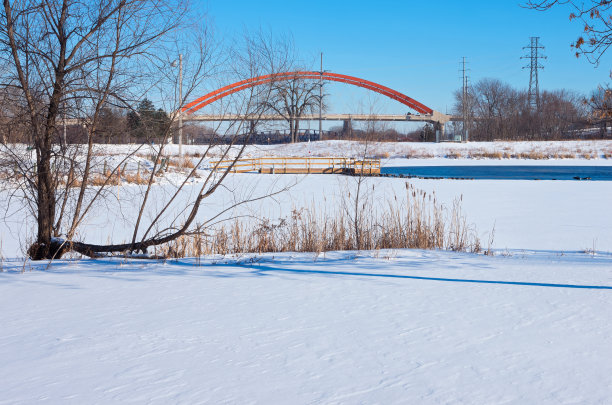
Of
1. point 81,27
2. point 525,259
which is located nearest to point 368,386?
point 525,259

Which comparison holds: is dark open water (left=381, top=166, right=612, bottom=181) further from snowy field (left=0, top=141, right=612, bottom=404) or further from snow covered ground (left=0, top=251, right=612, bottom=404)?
snow covered ground (left=0, top=251, right=612, bottom=404)

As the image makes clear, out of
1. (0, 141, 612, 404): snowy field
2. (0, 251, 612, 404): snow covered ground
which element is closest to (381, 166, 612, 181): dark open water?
(0, 141, 612, 404): snowy field

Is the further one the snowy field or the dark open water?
the dark open water

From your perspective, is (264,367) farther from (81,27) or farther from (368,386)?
(81,27)

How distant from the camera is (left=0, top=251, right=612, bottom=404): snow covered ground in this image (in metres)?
2.76

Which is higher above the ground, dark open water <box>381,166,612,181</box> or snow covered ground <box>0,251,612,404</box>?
dark open water <box>381,166,612,181</box>

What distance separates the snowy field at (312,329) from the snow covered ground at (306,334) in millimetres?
13

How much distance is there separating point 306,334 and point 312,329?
0.40 ft

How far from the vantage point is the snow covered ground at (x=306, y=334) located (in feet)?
9.06

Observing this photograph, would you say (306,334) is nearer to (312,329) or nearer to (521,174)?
(312,329)

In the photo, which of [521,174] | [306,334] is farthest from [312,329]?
[521,174]

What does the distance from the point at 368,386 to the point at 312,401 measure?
1.08 ft

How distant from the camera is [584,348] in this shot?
11.0ft

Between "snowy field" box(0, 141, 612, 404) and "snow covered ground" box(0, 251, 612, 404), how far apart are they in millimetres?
13
